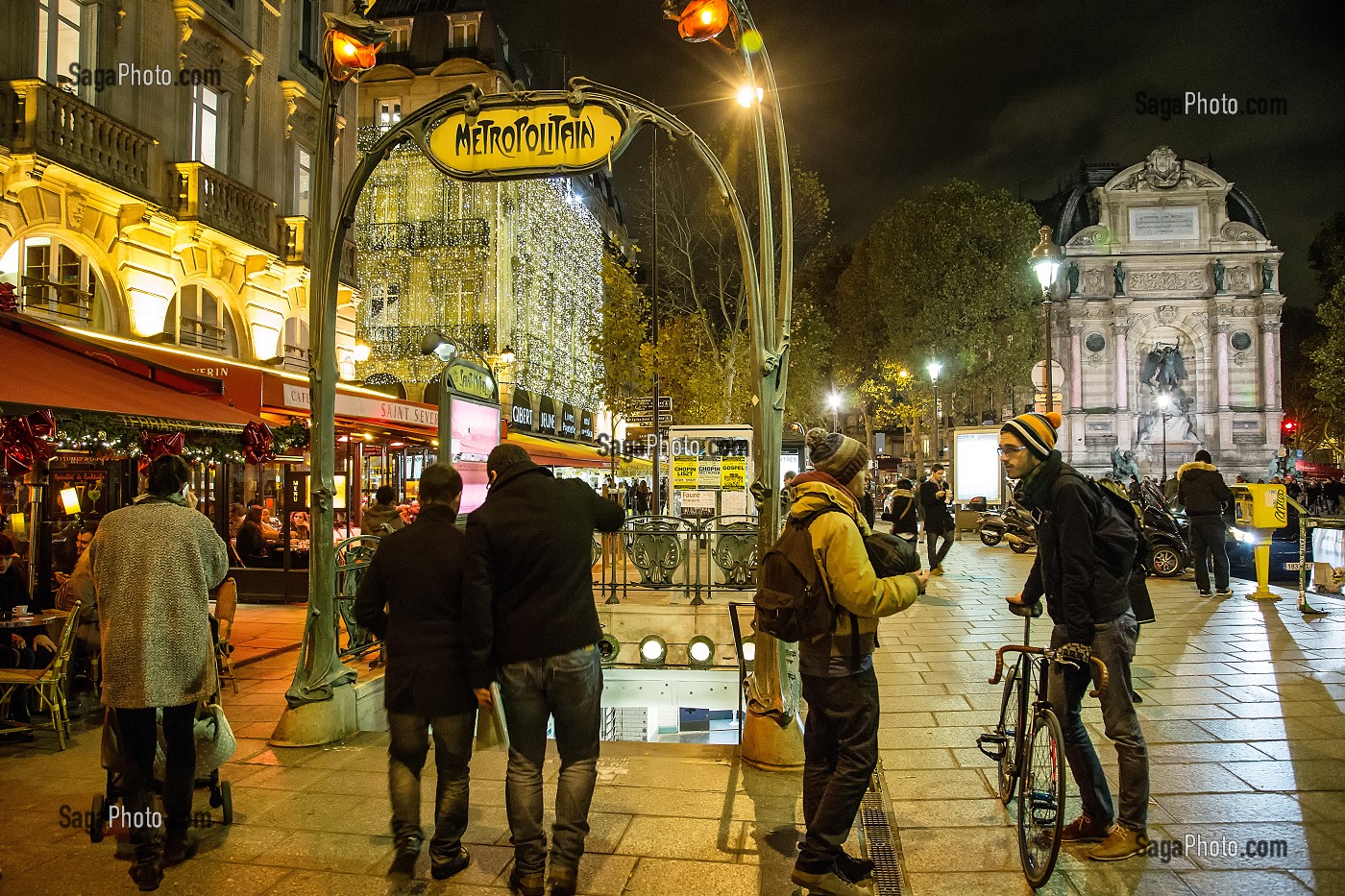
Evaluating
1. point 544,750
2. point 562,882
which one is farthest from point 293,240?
point 562,882

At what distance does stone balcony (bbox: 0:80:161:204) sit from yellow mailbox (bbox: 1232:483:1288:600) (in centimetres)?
1604

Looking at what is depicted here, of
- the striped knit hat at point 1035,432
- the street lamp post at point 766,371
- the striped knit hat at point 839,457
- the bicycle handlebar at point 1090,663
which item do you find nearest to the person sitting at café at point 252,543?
the street lamp post at point 766,371

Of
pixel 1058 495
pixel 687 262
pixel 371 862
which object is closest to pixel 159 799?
pixel 371 862

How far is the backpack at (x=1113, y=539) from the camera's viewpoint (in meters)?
4.01

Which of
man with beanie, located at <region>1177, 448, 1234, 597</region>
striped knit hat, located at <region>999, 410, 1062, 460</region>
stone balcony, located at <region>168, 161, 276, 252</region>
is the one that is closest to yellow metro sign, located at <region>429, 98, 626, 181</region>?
striped knit hat, located at <region>999, 410, 1062, 460</region>

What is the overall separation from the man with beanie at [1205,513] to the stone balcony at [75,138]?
49.2 feet

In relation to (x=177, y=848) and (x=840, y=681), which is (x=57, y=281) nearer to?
(x=177, y=848)

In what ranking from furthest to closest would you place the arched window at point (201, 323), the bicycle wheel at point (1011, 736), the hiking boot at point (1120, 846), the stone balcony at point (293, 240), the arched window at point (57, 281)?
the stone balcony at point (293, 240)
the arched window at point (201, 323)
the arched window at point (57, 281)
the bicycle wheel at point (1011, 736)
the hiking boot at point (1120, 846)

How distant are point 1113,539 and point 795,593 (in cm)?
158

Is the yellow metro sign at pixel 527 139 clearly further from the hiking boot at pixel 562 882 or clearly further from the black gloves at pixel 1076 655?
the hiking boot at pixel 562 882

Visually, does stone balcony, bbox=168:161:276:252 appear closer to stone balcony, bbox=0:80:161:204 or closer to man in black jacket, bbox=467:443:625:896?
stone balcony, bbox=0:80:161:204

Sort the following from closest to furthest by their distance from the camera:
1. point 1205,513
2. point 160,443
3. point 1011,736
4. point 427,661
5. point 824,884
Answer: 1. point 824,884
2. point 427,661
3. point 1011,736
4. point 160,443
5. point 1205,513

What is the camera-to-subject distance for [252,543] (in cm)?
1279

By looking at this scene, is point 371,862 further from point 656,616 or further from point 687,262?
point 687,262
